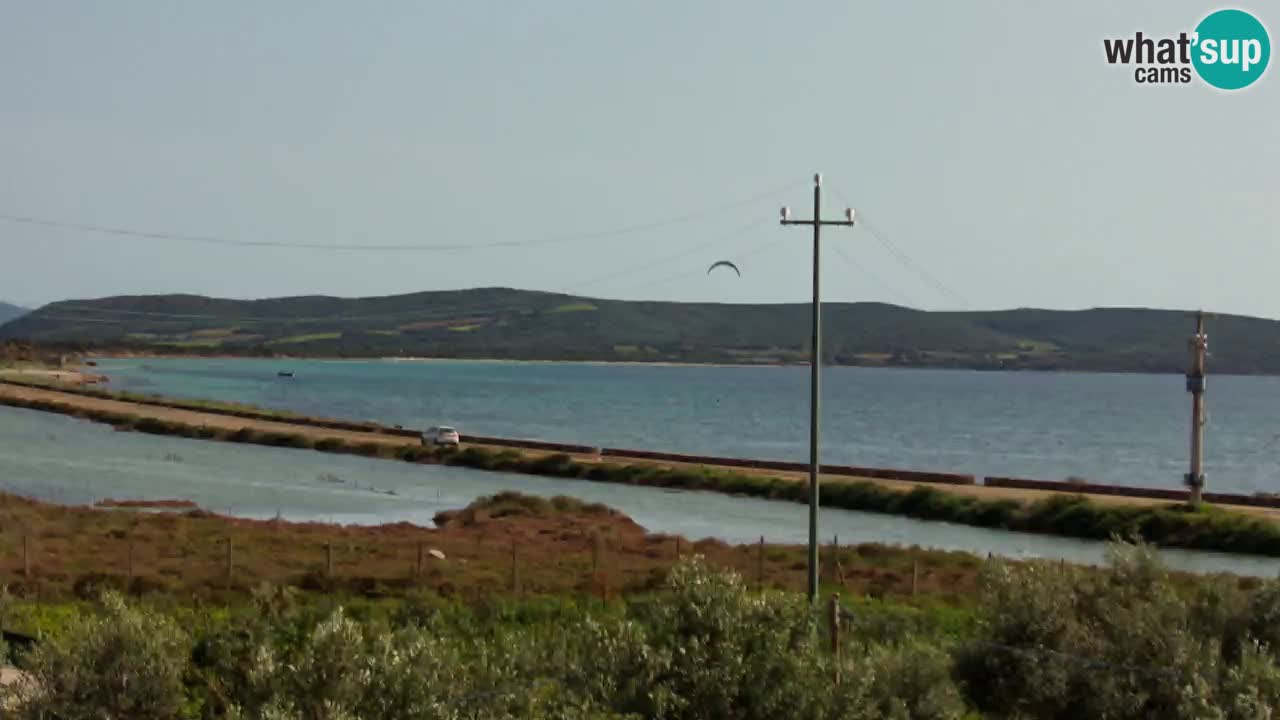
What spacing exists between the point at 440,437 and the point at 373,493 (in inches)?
1296

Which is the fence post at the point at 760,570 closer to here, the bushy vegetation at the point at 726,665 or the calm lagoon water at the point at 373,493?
the bushy vegetation at the point at 726,665

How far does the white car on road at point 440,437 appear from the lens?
114 m

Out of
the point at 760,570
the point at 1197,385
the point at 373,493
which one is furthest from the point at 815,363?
the point at 373,493

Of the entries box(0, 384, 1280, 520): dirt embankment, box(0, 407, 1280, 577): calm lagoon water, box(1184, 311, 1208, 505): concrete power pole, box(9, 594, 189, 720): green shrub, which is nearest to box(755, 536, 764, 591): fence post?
box(0, 407, 1280, 577): calm lagoon water

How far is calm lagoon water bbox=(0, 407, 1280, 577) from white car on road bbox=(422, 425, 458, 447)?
7.18 meters

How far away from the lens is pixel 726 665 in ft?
62.0

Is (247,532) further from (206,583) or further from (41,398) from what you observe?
(41,398)

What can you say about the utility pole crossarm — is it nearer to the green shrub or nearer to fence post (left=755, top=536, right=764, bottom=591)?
fence post (left=755, top=536, right=764, bottom=591)

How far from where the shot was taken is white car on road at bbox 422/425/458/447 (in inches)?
4476

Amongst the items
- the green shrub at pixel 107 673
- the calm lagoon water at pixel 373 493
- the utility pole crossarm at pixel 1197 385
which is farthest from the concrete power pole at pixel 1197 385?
the green shrub at pixel 107 673

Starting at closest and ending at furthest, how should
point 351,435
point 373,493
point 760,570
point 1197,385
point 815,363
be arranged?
point 815,363, point 760,570, point 1197,385, point 373,493, point 351,435

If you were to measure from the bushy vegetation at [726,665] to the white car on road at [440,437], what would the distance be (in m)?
85.3

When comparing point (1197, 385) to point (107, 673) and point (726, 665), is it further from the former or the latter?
point (107, 673)

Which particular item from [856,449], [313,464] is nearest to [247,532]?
[313,464]
